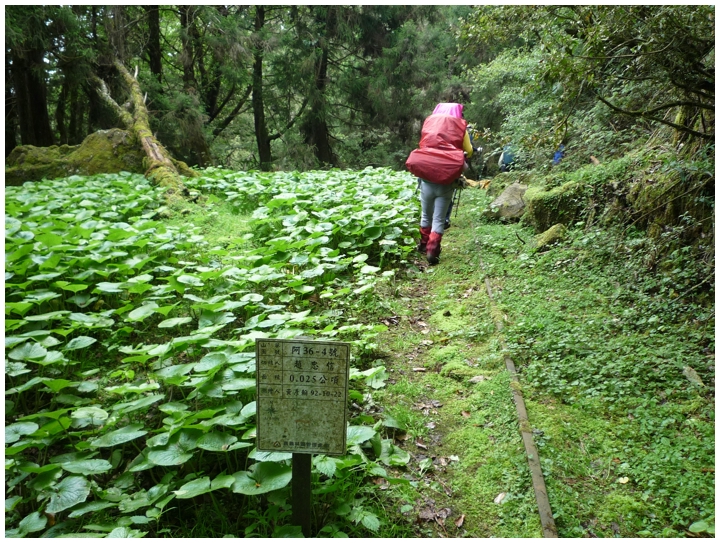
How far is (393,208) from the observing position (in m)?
7.13

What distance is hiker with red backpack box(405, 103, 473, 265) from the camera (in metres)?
5.92

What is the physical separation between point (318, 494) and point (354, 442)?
1.00ft

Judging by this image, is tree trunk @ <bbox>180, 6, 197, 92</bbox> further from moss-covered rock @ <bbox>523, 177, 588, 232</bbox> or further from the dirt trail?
the dirt trail

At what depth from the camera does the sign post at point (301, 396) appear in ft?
6.81

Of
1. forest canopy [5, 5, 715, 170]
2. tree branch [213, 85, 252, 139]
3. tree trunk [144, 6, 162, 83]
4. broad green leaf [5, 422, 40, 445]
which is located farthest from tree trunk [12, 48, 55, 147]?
broad green leaf [5, 422, 40, 445]

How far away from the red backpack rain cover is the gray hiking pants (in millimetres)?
110

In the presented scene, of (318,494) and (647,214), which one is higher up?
(647,214)

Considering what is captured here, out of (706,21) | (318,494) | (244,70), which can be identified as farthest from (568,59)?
(244,70)

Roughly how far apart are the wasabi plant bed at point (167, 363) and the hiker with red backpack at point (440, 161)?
19.5 inches

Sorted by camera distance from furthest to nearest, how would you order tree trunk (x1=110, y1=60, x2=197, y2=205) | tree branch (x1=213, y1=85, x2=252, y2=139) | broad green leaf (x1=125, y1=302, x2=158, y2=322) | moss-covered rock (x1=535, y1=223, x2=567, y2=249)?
tree branch (x1=213, y1=85, x2=252, y2=139) < tree trunk (x1=110, y1=60, x2=197, y2=205) < moss-covered rock (x1=535, y1=223, x2=567, y2=249) < broad green leaf (x1=125, y1=302, x2=158, y2=322)

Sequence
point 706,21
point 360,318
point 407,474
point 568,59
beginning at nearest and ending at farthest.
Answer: point 407,474 → point 706,21 → point 568,59 → point 360,318

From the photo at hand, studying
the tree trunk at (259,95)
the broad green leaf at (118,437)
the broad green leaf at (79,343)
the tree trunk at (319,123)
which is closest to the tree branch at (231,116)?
the tree trunk at (259,95)

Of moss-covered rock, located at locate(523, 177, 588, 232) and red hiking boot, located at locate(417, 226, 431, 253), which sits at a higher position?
moss-covered rock, located at locate(523, 177, 588, 232)

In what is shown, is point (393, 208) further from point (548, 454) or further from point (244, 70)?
point (244, 70)
